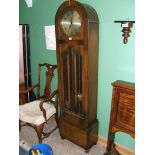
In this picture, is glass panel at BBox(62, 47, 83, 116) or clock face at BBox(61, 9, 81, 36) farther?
glass panel at BBox(62, 47, 83, 116)

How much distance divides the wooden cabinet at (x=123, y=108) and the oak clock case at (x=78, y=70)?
32 centimetres

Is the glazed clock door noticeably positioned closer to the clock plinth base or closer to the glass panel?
the glass panel

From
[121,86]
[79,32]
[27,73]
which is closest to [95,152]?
[121,86]

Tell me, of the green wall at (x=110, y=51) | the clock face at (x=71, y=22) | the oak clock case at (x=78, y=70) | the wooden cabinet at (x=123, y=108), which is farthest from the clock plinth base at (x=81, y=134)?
the clock face at (x=71, y=22)

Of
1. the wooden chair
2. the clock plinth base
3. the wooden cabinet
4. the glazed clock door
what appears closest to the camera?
→ the wooden cabinet

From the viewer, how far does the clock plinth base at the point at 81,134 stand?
A: 2.48 m

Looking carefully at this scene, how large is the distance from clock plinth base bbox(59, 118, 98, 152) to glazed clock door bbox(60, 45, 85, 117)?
211 mm

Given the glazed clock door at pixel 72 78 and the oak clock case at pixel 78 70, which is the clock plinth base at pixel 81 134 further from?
the glazed clock door at pixel 72 78

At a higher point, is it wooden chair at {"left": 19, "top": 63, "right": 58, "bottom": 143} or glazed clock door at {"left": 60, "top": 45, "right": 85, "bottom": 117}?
glazed clock door at {"left": 60, "top": 45, "right": 85, "bottom": 117}

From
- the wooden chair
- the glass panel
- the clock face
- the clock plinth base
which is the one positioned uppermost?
the clock face

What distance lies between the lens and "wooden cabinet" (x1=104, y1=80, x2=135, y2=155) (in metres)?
2.06

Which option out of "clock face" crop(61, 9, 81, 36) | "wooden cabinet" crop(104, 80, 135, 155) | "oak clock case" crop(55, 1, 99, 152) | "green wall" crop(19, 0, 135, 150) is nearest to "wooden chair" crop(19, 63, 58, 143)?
"oak clock case" crop(55, 1, 99, 152)
